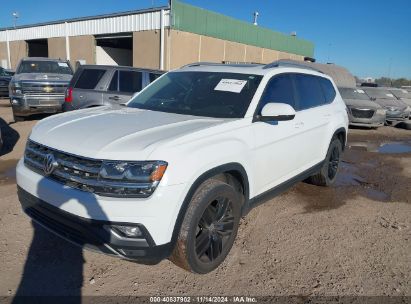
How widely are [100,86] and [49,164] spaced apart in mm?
5544

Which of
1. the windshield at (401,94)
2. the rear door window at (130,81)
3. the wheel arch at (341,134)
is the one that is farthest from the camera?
the windshield at (401,94)

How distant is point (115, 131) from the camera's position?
2.96 meters

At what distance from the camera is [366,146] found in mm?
10453

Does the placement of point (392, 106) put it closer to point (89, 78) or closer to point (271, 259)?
point (89, 78)

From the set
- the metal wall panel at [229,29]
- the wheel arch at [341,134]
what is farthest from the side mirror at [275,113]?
the metal wall panel at [229,29]

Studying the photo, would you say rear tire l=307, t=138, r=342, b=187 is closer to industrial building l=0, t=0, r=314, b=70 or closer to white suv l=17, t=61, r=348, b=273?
white suv l=17, t=61, r=348, b=273

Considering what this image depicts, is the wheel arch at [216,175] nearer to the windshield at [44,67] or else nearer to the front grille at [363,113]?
the windshield at [44,67]

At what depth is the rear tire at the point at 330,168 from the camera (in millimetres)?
5598

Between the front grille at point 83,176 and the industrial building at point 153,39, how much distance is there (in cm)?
1773

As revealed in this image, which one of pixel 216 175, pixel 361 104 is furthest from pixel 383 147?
pixel 216 175

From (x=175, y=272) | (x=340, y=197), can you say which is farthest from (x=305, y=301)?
(x=340, y=197)

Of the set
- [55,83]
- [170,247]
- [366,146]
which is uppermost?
[55,83]

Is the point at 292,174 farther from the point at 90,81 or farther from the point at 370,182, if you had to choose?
the point at 90,81

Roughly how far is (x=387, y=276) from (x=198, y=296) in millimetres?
1794
